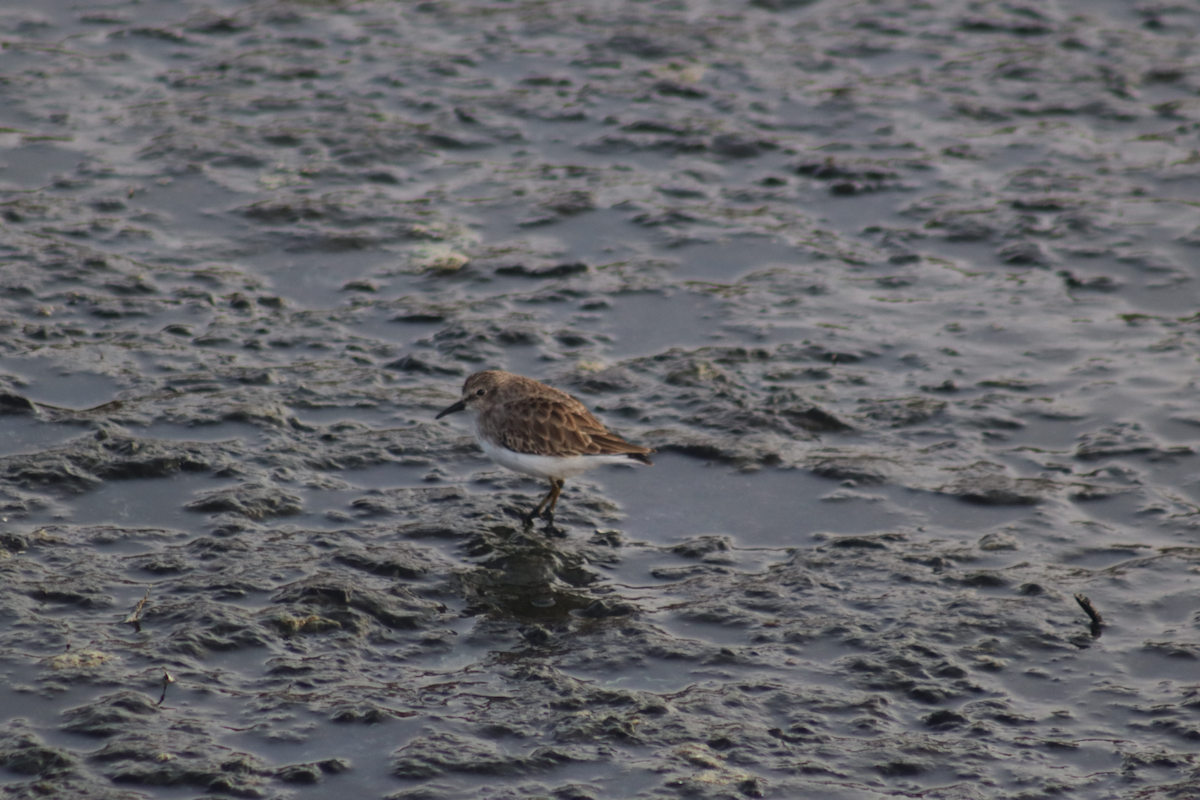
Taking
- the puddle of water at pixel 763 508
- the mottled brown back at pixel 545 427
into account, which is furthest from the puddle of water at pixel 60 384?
the puddle of water at pixel 763 508

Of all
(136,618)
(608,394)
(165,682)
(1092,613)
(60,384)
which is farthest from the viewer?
(608,394)

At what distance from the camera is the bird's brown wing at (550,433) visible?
334 inches

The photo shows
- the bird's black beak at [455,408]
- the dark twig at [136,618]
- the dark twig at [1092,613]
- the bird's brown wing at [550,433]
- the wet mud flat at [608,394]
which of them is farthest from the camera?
the bird's black beak at [455,408]

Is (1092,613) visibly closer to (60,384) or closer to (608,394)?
(608,394)

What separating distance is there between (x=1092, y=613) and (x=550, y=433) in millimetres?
3317

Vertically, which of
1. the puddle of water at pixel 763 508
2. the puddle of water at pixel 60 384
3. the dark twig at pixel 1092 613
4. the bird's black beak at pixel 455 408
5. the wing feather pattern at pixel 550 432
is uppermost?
the wing feather pattern at pixel 550 432

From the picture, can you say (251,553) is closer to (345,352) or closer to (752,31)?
(345,352)

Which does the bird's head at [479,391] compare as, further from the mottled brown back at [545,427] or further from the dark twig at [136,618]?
the dark twig at [136,618]

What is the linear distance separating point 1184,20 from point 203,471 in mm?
13509

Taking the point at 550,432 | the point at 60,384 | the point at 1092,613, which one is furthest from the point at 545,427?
the point at 60,384

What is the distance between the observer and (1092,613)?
7625mm

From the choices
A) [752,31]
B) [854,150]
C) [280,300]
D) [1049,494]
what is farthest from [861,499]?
[752,31]

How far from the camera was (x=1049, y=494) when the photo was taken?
9.12 meters

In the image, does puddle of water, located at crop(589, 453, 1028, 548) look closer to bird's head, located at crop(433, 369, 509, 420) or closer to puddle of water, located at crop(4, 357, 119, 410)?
bird's head, located at crop(433, 369, 509, 420)
